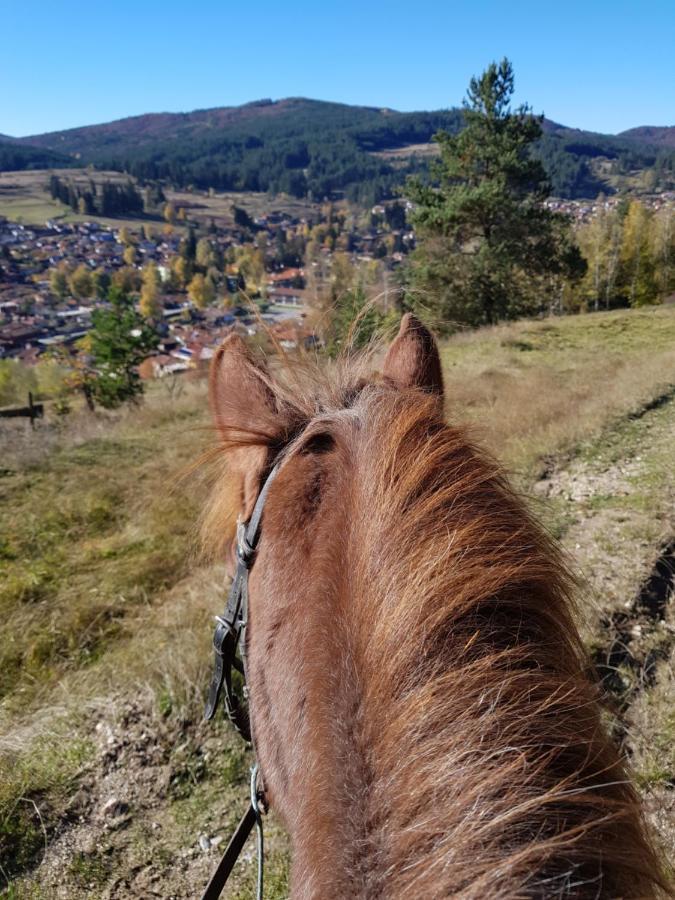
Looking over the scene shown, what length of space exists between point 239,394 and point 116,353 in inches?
817

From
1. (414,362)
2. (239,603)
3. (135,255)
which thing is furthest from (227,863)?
(135,255)

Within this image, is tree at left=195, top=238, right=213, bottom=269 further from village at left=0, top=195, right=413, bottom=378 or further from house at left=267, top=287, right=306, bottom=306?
house at left=267, top=287, right=306, bottom=306

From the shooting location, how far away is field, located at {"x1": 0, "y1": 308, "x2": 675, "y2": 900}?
2.39 meters

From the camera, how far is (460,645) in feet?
2.60

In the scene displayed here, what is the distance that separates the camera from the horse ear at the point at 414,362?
1.44m

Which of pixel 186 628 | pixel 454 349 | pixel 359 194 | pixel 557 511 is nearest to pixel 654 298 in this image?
pixel 454 349

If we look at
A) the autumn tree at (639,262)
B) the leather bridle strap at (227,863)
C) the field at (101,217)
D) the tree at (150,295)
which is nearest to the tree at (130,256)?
the tree at (150,295)

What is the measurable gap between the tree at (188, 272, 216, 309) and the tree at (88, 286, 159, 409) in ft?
150

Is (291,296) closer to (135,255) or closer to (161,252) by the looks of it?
(135,255)

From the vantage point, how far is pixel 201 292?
65.1 metres

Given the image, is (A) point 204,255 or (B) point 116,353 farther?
(A) point 204,255

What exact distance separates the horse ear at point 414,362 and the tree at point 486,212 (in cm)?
1673

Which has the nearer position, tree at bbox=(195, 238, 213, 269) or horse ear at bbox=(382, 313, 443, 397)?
horse ear at bbox=(382, 313, 443, 397)

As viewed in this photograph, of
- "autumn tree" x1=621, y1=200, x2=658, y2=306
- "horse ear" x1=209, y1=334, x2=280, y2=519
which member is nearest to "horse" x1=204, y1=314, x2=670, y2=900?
"horse ear" x1=209, y1=334, x2=280, y2=519
